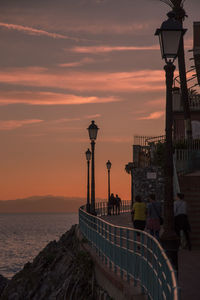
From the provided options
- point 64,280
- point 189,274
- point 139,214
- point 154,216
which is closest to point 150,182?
point 64,280

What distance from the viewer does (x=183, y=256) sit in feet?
59.4

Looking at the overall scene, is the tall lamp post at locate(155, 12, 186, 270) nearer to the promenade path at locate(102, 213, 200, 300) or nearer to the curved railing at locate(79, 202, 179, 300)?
the curved railing at locate(79, 202, 179, 300)

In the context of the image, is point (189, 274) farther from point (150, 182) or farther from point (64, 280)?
point (150, 182)

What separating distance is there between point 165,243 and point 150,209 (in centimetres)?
664

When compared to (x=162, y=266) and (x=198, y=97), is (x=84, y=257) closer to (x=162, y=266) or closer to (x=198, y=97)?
(x=162, y=266)

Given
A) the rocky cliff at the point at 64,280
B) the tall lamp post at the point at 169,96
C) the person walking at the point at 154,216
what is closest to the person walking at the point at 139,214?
the person walking at the point at 154,216

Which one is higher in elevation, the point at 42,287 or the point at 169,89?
the point at 169,89

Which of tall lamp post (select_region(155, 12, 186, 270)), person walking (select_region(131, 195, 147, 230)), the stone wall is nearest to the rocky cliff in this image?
person walking (select_region(131, 195, 147, 230))

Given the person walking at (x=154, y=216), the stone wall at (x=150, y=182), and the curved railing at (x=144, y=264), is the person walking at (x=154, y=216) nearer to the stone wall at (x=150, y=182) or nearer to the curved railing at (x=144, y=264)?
the curved railing at (x=144, y=264)

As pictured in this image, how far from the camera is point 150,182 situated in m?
36.2

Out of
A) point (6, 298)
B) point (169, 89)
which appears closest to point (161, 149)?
point (6, 298)

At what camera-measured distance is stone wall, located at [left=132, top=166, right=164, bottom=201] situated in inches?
1407

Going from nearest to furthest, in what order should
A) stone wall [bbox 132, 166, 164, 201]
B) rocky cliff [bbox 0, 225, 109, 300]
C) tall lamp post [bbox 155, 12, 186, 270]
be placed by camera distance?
tall lamp post [bbox 155, 12, 186, 270] → rocky cliff [bbox 0, 225, 109, 300] → stone wall [bbox 132, 166, 164, 201]

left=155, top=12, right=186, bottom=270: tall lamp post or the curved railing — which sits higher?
left=155, top=12, right=186, bottom=270: tall lamp post
